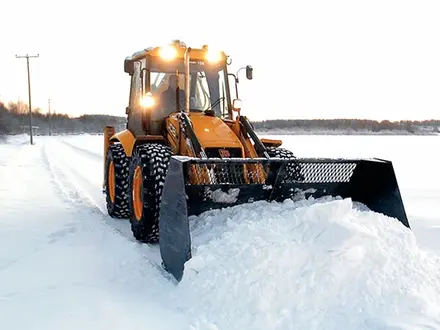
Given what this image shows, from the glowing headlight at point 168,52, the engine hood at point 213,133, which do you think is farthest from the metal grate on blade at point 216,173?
the glowing headlight at point 168,52

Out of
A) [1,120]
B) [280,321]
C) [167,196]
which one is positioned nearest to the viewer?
[280,321]

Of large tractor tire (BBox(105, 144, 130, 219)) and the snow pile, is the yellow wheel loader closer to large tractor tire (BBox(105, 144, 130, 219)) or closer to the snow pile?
large tractor tire (BBox(105, 144, 130, 219))

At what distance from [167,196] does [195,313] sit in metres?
1.24

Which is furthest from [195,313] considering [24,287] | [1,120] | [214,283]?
[1,120]

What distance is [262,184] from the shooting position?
4.71 metres

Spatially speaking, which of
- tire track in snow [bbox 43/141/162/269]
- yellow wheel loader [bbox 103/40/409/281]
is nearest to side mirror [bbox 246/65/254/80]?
yellow wheel loader [bbox 103/40/409/281]

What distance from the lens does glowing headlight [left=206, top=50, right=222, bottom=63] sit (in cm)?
634

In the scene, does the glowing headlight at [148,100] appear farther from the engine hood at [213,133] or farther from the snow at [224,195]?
the snow at [224,195]

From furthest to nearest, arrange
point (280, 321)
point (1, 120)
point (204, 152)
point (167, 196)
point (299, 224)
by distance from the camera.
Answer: point (1, 120) < point (204, 152) < point (167, 196) < point (299, 224) < point (280, 321)

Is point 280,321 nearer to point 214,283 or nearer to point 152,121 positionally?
point 214,283

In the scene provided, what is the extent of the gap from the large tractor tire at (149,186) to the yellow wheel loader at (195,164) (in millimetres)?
10

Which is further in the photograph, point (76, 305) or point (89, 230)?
point (89, 230)

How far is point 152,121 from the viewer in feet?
20.2

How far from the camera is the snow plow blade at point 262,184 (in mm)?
4214
